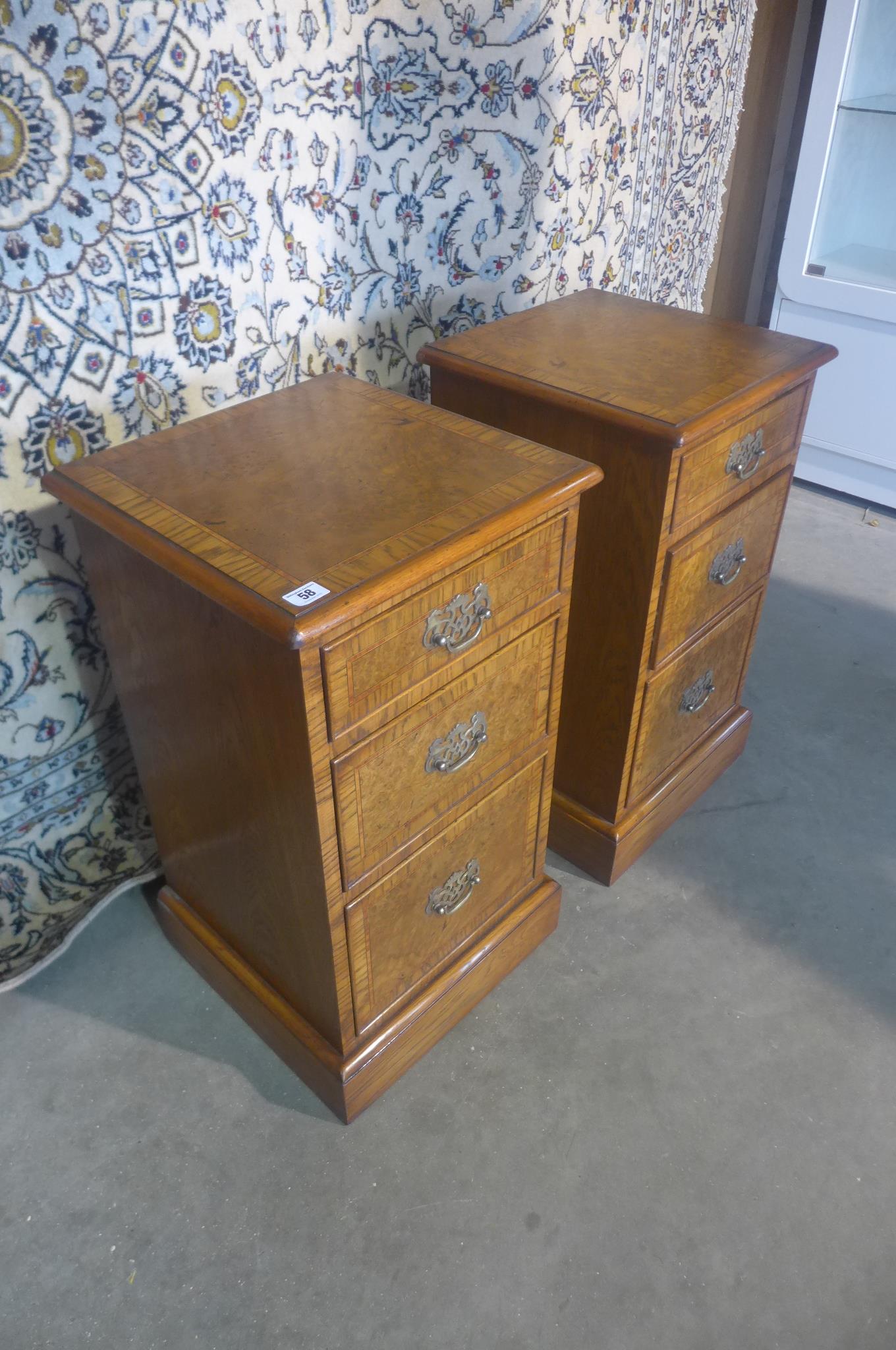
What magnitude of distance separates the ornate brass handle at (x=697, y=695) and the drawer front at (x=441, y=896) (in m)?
0.35

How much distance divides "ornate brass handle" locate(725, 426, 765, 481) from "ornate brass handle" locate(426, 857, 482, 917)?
2.03 feet

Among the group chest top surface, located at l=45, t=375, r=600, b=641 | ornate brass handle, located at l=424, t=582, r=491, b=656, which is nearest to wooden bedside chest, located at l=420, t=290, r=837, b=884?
chest top surface, located at l=45, t=375, r=600, b=641

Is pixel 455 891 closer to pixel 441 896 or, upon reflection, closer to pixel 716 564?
pixel 441 896

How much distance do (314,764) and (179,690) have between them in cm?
25

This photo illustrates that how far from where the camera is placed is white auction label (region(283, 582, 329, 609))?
84 cm

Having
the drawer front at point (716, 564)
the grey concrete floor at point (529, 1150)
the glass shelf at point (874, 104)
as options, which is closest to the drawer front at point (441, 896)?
the grey concrete floor at point (529, 1150)

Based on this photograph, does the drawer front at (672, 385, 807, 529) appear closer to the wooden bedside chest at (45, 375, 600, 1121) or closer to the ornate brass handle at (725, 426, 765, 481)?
the ornate brass handle at (725, 426, 765, 481)

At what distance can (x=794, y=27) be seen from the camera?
2.26m

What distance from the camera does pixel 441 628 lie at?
985mm

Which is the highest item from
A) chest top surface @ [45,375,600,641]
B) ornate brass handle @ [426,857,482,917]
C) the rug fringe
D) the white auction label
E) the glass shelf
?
the glass shelf

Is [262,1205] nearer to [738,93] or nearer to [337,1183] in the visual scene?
[337,1183]

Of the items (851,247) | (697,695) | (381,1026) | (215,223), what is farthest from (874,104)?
(381,1026)

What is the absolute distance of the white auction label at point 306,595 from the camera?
33.1 inches

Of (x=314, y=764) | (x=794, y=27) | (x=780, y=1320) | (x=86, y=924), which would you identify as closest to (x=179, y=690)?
(x=314, y=764)
